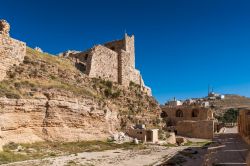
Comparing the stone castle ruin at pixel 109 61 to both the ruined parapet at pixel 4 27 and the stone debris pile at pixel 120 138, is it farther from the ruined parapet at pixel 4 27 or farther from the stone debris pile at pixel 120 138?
the stone debris pile at pixel 120 138

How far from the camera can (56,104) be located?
902 inches

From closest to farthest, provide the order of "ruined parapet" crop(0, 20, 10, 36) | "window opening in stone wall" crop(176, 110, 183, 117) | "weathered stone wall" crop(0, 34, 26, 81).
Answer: "weathered stone wall" crop(0, 34, 26, 81)
"ruined parapet" crop(0, 20, 10, 36)
"window opening in stone wall" crop(176, 110, 183, 117)

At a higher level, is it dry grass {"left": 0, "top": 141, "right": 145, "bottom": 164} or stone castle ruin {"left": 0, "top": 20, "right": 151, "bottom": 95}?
stone castle ruin {"left": 0, "top": 20, "right": 151, "bottom": 95}

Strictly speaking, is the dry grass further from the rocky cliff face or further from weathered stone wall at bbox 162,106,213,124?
weathered stone wall at bbox 162,106,213,124

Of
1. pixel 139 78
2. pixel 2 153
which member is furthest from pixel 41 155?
pixel 139 78

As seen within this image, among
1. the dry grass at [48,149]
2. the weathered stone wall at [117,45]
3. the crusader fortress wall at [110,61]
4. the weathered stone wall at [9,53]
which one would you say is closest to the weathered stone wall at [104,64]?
the crusader fortress wall at [110,61]

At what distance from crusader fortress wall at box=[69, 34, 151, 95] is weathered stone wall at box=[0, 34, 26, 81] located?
898 centimetres

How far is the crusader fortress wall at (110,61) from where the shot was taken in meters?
32.9

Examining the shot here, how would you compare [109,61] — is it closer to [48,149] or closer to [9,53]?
[9,53]

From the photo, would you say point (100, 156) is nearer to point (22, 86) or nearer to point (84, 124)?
point (84, 124)

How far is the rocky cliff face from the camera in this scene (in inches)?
794

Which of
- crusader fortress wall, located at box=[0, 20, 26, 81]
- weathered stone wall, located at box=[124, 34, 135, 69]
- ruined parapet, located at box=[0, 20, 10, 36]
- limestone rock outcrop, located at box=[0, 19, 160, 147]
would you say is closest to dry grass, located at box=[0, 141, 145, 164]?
limestone rock outcrop, located at box=[0, 19, 160, 147]

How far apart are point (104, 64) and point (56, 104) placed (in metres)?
12.4

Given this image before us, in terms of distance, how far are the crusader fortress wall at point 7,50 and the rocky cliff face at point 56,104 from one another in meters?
0.51
